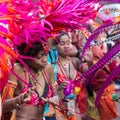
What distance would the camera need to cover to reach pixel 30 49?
4148mm

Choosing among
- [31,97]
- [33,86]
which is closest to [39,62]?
[33,86]

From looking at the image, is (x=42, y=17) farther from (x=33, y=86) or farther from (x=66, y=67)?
(x=66, y=67)

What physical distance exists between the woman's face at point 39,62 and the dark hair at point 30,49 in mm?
37

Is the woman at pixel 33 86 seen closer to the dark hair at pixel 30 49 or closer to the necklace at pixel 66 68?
the dark hair at pixel 30 49

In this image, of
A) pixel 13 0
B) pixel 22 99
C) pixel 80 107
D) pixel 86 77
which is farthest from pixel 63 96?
pixel 13 0

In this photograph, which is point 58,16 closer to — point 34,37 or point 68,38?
point 34,37

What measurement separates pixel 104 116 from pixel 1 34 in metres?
2.95

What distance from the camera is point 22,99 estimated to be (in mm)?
3699

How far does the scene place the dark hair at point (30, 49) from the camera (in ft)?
13.4

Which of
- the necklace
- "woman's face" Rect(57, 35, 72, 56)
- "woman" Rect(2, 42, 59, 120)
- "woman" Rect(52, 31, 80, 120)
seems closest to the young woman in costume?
"woman" Rect(2, 42, 59, 120)

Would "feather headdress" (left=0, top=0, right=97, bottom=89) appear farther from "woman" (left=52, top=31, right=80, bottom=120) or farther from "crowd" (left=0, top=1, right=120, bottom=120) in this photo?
"woman" (left=52, top=31, right=80, bottom=120)

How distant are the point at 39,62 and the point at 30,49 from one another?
0.16 m

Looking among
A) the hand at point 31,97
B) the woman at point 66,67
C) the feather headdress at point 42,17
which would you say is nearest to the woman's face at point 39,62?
the hand at point 31,97

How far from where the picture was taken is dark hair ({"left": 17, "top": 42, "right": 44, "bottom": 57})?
4070 millimetres
